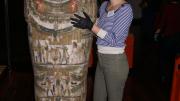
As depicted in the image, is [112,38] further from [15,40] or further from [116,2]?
[15,40]

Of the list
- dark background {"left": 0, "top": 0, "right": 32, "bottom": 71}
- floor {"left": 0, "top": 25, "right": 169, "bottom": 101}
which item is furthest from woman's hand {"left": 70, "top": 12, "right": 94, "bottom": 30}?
dark background {"left": 0, "top": 0, "right": 32, "bottom": 71}

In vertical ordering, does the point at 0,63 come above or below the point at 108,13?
below

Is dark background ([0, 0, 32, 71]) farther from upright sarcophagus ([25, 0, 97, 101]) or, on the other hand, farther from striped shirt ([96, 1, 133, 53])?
striped shirt ([96, 1, 133, 53])

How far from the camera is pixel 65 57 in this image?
2686 millimetres

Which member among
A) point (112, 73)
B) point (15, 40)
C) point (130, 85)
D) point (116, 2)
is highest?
point (116, 2)

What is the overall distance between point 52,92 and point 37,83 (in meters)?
0.13

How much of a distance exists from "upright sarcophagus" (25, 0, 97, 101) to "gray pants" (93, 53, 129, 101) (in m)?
0.14

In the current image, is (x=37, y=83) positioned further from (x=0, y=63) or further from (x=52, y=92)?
(x=0, y=63)

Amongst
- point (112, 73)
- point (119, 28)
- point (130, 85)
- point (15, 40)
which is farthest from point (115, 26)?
point (15, 40)

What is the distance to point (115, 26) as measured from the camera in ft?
8.38

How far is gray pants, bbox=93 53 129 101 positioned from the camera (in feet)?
8.80

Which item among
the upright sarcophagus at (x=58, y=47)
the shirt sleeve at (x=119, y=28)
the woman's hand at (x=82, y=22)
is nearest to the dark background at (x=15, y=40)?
the upright sarcophagus at (x=58, y=47)

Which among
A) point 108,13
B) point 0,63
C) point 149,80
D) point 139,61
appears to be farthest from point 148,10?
point 108,13

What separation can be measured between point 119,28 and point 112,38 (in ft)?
0.27
